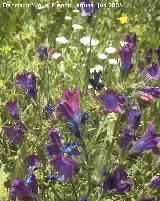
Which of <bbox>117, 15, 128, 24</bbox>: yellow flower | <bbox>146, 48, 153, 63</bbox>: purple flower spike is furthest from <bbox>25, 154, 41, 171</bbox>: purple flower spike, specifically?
<bbox>117, 15, 128, 24</bbox>: yellow flower

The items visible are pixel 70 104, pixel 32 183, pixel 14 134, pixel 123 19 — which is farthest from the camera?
pixel 123 19

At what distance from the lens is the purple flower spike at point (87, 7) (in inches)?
124

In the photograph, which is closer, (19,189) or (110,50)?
(19,189)

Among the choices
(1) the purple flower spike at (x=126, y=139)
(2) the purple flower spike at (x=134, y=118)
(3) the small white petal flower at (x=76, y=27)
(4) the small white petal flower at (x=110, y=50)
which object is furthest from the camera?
(3) the small white petal flower at (x=76, y=27)

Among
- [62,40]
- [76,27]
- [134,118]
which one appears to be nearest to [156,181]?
[134,118]

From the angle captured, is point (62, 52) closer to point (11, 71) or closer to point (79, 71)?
point (79, 71)

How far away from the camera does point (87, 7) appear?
10.4 feet

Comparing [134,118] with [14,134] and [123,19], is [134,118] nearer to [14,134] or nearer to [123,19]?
[14,134]

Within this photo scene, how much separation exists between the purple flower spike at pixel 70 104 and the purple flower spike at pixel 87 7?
4.73 ft

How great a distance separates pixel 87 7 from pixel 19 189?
1581mm

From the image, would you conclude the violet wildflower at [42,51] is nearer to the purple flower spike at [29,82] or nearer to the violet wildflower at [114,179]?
the purple flower spike at [29,82]

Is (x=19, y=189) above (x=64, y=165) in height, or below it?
below

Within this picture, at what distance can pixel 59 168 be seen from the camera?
1.86m

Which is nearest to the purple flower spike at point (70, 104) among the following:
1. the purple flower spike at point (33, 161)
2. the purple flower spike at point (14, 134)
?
the purple flower spike at point (33, 161)
